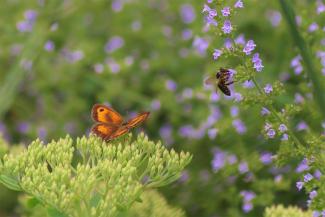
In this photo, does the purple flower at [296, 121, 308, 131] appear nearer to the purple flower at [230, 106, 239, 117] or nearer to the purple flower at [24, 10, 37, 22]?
the purple flower at [230, 106, 239, 117]

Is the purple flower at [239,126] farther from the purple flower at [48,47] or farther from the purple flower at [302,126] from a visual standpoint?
the purple flower at [48,47]

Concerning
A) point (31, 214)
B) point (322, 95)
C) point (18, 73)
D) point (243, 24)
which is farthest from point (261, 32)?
point (322, 95)

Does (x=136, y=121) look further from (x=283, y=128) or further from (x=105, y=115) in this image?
(x=283, y=128)

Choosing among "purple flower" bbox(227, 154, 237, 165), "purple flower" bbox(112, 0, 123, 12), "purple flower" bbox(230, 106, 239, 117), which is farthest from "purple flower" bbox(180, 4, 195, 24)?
"purple flower" bbox(227, 154, 237, 165)

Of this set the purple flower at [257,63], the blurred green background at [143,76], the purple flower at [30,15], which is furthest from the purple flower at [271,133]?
the purple flower at [30,15]

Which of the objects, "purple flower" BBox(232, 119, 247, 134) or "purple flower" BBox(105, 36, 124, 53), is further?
"purple flower" BBox(105, 36, 124, 53)

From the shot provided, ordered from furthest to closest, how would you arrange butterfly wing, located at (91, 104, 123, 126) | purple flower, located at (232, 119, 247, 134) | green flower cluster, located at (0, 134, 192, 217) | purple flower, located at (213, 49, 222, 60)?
1. purple flower, located at (232, 119, 247, 134)
2. butterfly wing, located at (91, 104, 123, 126)
3. purple flower, located at (213, 49, 222, 60)
4. green flower cluster, located at (0, 134, 192, 217)

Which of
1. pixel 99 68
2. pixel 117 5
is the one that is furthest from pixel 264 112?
pixel 117 5

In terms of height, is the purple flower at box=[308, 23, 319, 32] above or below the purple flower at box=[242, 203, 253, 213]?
above
